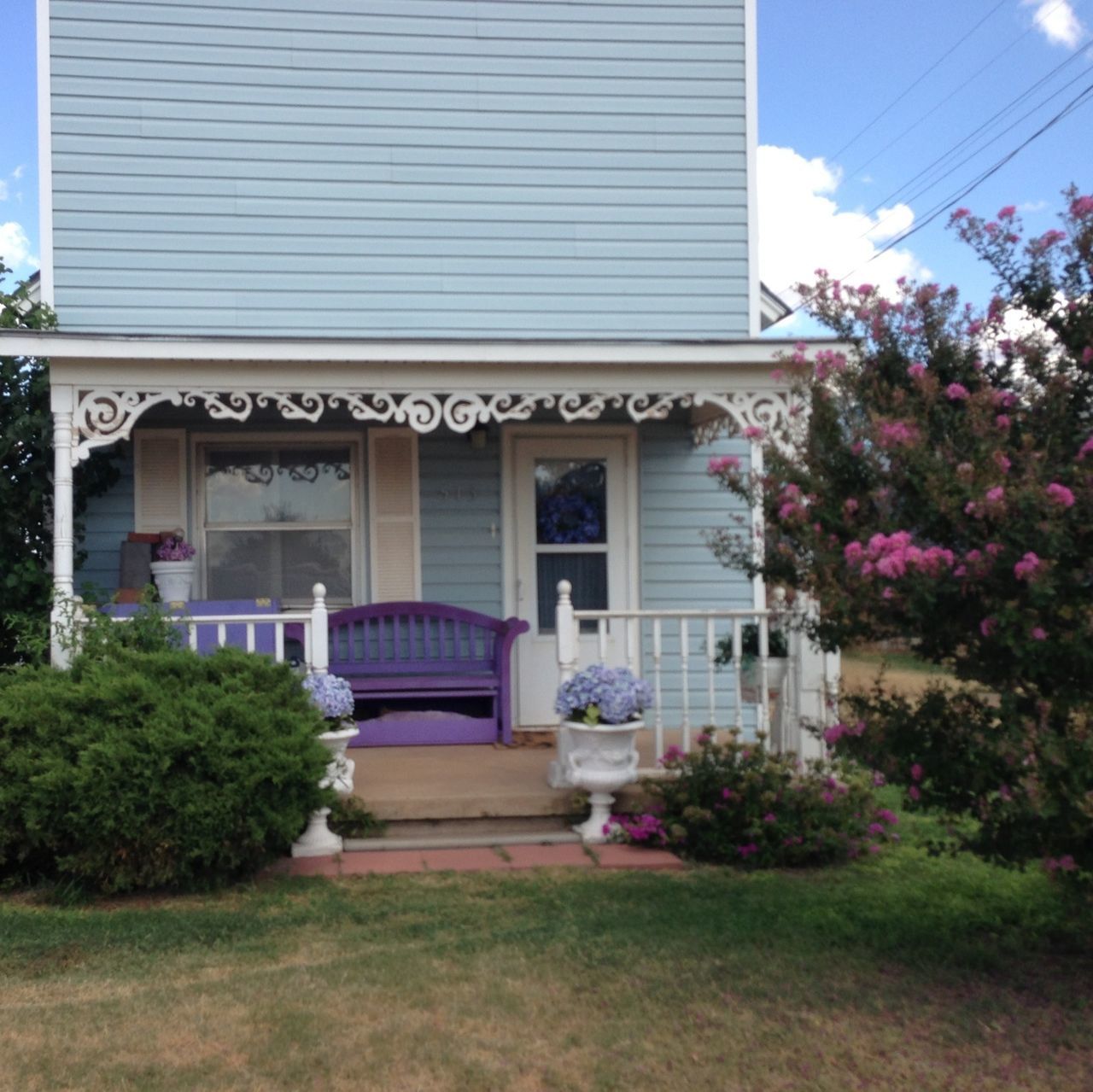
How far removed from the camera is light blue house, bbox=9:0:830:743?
330 inches

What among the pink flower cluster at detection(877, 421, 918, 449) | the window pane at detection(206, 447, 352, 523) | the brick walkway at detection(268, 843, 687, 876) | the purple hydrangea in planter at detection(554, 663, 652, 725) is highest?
the window pane at detection(206, 447, 352, 523)

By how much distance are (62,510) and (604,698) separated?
3031 mm

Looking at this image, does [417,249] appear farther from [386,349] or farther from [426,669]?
[426,669]

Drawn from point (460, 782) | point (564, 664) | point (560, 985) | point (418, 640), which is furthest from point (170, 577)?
point (560, 985)

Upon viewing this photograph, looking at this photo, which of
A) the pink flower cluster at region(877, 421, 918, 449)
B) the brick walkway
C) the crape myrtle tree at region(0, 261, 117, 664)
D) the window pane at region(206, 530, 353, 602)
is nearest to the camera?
the pink flower cluster at region(877, 421, 918, 449)

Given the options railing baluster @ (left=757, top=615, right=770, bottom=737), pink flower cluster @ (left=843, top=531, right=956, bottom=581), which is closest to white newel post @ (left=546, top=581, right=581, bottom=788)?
railing baluster @ (left=757, top=615, right=770, bottom=737)

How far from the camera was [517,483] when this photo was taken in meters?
8.85

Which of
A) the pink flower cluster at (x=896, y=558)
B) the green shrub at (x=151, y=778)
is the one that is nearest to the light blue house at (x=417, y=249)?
the green shrub at (x=151, y=778)

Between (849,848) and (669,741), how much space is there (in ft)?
7.26

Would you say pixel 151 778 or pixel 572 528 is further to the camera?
pixel 572 528

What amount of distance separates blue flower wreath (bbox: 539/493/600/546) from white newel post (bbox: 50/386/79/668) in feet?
10.8

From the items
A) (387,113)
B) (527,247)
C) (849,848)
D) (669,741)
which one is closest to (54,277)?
(387,113)

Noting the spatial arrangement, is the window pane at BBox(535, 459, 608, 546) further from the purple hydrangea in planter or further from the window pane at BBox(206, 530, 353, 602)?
the purple hydrangea in planter

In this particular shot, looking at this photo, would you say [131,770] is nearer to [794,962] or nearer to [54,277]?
[794,962]
